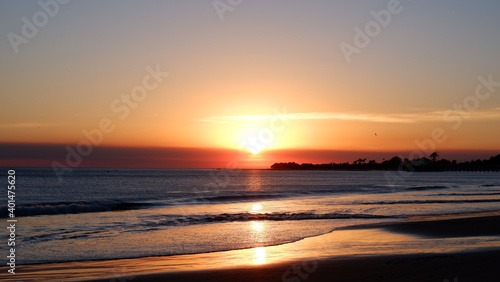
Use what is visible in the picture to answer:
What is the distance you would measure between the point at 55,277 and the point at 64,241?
730 centimetres

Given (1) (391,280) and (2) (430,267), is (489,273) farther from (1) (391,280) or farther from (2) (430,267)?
(1) (391,280)

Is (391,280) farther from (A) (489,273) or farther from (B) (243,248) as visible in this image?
(B) (243,248)

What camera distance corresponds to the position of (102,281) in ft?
40.0

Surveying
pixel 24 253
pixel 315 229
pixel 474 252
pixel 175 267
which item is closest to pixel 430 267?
pixel 474 252

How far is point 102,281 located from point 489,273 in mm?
9548

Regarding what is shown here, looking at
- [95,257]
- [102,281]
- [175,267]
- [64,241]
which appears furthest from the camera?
[64,241]

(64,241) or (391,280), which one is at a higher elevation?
(64,241)

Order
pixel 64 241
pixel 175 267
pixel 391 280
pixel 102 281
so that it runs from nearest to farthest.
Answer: pixel 391 280, pixel 102 281, pixel 175 267, pixel 64 241

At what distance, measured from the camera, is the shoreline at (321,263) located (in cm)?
1225

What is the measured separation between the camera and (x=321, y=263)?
13844 millimetres

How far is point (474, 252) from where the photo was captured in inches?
584

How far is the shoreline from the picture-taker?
40.2 ft

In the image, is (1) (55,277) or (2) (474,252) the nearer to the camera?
(1) (55,277)

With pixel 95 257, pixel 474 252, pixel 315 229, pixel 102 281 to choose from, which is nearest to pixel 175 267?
pixel 102 281
